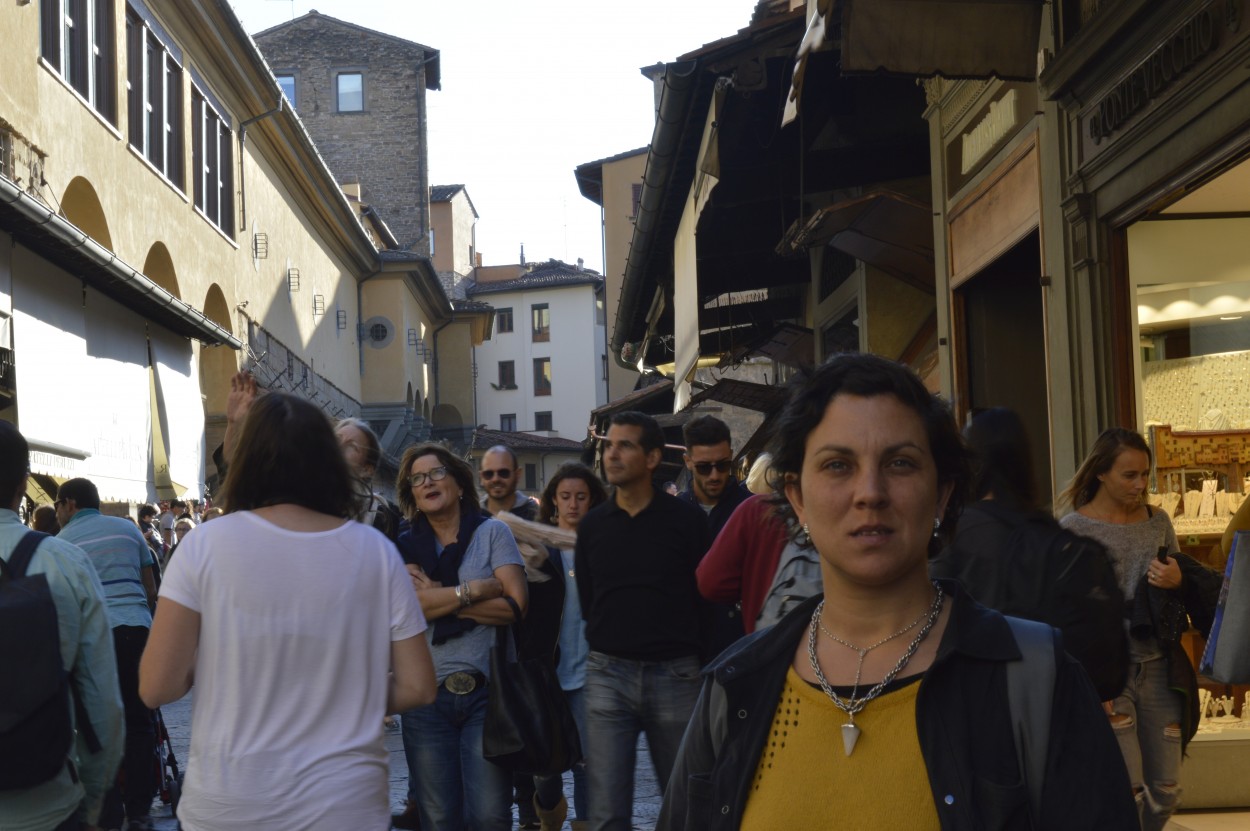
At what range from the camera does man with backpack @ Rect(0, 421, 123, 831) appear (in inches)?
166

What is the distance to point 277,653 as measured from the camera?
370 centimetres

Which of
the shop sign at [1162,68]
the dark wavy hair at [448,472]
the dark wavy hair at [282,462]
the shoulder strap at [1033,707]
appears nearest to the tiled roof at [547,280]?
the shop sign at [1162,68]

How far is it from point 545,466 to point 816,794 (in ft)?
244

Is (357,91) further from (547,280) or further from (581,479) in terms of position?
(581,479)

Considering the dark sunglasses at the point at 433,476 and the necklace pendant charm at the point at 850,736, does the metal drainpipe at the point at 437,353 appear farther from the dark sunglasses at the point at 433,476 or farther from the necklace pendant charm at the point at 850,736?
the necklace pendant charm at the point at 850,736

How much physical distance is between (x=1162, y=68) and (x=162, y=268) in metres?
19.3

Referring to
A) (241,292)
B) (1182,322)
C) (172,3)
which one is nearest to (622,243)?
(241,292)

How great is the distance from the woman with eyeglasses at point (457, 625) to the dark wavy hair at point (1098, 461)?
2.28 meters

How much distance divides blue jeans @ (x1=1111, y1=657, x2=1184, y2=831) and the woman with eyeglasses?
236 cm

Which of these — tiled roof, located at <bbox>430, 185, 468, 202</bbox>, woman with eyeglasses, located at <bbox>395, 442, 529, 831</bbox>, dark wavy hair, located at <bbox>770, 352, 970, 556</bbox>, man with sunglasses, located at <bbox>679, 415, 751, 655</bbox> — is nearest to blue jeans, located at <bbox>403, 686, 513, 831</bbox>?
woman with eyeglasses, located at <bbox>395, 442, 529, 831</bbox>

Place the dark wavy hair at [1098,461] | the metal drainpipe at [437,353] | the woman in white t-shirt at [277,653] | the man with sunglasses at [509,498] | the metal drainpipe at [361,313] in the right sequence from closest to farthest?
the woman in white t-shirt at [277,653], the dark wavy hair at [1098,461], the man with sunglasses at [509,498], the metal drainpipe at [361,313], the metal drainpipe at [437,353]

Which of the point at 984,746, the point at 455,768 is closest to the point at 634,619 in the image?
the point at 455,768

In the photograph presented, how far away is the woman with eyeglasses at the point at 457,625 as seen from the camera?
5641 millimetres

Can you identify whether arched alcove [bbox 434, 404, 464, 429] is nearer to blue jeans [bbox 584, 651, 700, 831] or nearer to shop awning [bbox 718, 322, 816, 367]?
shop awning [bbox 718, 322, 816, 367]
